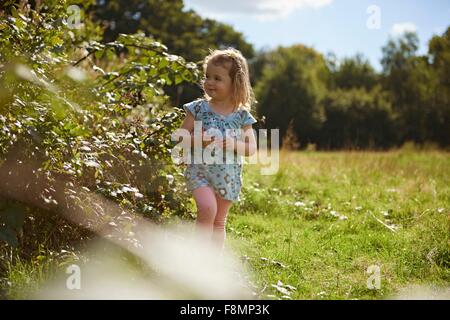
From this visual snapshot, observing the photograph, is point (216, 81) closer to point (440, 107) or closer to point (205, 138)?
point (205, 138)

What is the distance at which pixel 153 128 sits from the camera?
432 cm

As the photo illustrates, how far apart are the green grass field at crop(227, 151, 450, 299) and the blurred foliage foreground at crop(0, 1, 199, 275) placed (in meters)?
0.98

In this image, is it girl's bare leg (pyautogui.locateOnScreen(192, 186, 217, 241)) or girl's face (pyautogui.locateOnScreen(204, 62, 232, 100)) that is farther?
girl's face (pyautogui.locateOnScreen(204, 62, 232, 100))

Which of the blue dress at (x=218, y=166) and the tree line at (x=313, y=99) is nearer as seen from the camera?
the blue dress at (x=218, y=166)

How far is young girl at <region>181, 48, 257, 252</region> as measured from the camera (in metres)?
3.52

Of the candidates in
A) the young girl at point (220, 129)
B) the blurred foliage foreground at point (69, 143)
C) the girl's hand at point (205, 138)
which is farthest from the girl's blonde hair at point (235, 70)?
the blurred foliage foreground at point (69, 143)

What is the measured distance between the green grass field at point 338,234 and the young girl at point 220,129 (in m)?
0.60

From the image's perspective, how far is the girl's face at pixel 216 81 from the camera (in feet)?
11.7

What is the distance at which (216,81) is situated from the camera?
3.59 meters

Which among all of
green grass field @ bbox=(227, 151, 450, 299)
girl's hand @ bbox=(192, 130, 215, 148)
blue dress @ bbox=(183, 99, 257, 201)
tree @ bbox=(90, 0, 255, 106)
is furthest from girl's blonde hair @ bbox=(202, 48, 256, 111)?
tree @ bbox=(90, 0, 255, 106)

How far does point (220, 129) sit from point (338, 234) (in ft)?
6.71

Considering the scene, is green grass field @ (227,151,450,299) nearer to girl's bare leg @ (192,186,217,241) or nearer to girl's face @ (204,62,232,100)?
girl's bare leg @ (192,186,217,241)

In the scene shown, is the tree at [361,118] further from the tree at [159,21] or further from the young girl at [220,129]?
the young girl at [220,129]
